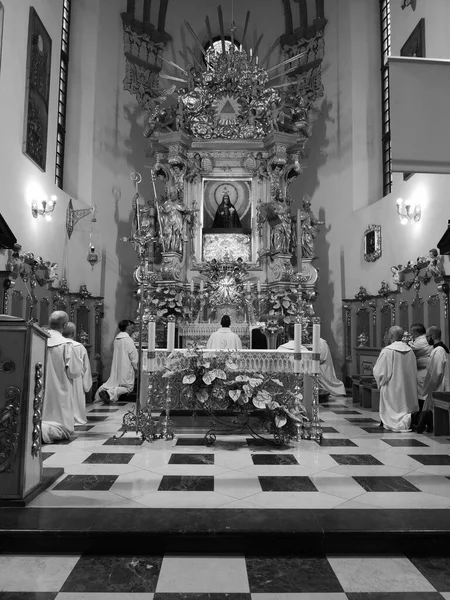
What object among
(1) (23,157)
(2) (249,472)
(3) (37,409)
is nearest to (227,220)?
(1) (23,157)

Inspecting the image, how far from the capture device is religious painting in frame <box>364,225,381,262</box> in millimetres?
11844

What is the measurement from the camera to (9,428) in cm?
344

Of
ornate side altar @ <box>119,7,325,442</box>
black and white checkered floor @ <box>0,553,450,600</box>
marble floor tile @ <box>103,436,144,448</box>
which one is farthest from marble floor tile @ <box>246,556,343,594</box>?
ornate side altar @ <box>119,7,325,442</box>

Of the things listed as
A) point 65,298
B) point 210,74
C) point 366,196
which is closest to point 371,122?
point 366,196

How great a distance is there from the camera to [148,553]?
3.04m

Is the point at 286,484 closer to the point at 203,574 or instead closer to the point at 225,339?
the point at 203,574

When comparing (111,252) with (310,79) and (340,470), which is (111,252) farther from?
(340,470)

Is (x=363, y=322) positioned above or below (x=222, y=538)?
above

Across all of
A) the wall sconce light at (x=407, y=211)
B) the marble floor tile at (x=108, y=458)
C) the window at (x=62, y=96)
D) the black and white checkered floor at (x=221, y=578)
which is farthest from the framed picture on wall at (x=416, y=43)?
the black and white checkered floor at (x=221, y=578)

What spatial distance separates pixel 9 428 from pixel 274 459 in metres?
2.79

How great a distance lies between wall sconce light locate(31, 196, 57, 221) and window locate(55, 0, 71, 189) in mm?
2808

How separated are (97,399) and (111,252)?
178 inches

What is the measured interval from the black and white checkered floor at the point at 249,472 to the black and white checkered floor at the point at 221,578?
25.7 inches

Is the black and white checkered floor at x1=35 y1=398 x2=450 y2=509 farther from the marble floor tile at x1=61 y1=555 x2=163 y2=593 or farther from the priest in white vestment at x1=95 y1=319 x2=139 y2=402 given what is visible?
the priest in white vestment at x1=95 y1=319 x2=139 y2=402
